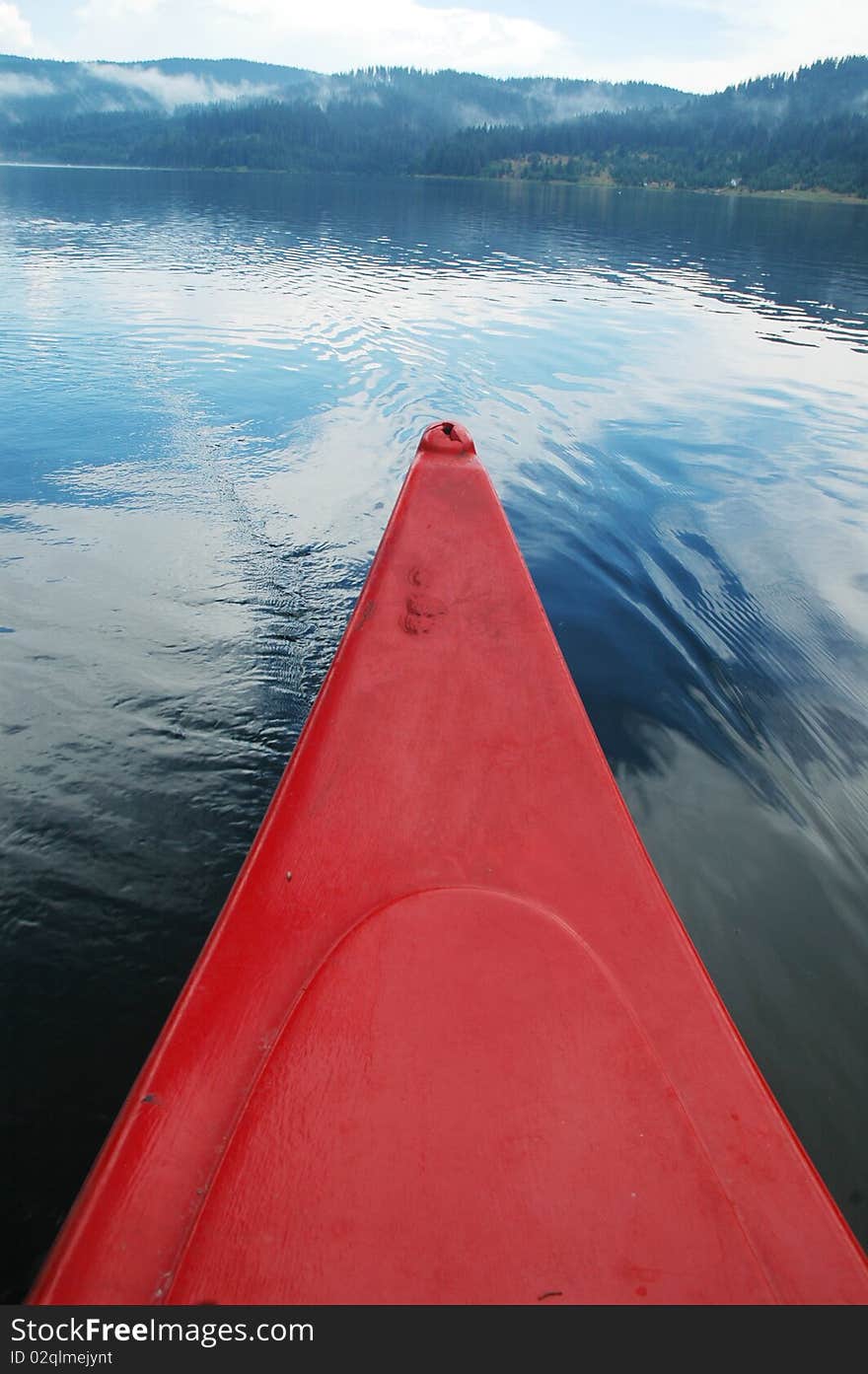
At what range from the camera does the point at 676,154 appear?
131750mm

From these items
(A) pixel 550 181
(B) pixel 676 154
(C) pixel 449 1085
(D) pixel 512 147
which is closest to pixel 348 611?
(C) pixel 449 1085

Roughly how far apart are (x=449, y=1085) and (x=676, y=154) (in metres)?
170

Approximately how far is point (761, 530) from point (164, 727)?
7.50 meters

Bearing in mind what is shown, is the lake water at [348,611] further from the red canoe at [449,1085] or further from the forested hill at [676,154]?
the forested hill at [676,154]

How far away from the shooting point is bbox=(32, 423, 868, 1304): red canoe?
187 centimetres

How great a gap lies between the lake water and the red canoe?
1218mm

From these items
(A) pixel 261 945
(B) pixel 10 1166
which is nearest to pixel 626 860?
(A) pixel 261 945

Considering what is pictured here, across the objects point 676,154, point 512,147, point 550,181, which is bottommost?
point 550,181

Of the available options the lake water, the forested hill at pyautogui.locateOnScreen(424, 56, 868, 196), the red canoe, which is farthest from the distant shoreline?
the red canoe

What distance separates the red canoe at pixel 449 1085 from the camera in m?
1.87

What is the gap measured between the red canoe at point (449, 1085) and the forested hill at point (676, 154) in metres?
115

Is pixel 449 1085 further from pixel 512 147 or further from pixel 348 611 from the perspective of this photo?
pixel 512 147

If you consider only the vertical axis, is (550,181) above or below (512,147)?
below

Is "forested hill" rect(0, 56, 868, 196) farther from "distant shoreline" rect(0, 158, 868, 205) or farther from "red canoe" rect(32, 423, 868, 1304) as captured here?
"red canoe" rect(32, 423, 868, 1304)
